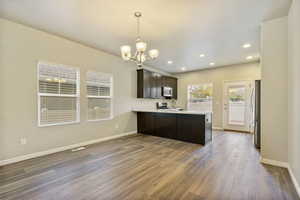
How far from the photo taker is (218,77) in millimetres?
6695

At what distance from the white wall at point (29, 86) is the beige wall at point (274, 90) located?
4.27 metres

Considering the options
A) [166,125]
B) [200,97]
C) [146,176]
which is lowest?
[146,176]

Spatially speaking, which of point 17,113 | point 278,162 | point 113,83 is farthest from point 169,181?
point 113,83

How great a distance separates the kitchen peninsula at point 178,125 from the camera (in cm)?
427

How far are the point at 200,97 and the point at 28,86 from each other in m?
6.59

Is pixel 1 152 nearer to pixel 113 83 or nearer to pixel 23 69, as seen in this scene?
pixel 23 69

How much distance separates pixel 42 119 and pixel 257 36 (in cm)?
548

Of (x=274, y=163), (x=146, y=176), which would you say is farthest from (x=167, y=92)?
(x=146, y=176)

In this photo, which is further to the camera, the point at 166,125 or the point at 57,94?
the point at 166,125

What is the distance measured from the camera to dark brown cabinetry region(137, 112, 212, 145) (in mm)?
4273

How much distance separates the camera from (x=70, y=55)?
12.7 ft

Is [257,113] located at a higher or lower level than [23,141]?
higher

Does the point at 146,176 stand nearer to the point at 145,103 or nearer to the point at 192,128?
the point at 192,128

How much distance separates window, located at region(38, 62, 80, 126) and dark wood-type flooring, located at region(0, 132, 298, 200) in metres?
0.88
